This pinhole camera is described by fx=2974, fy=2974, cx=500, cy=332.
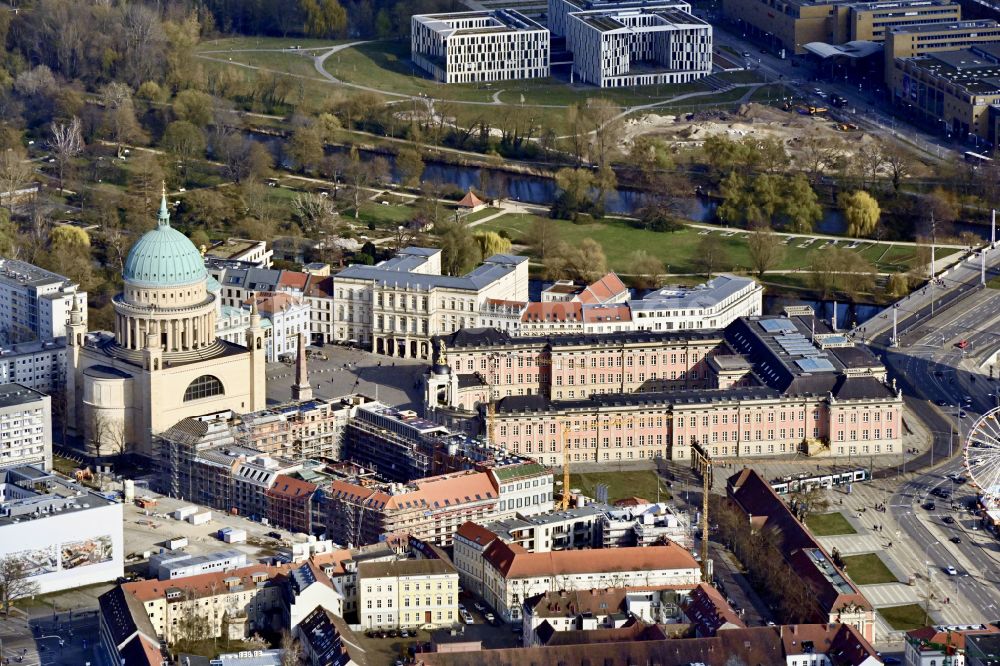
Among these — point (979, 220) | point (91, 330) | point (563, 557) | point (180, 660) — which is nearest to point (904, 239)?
point (979, 220)

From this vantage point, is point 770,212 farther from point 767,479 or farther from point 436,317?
point 767,479

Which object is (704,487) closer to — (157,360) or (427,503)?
(427,503)

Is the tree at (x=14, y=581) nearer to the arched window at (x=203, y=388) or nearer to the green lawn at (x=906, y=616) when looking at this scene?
the arched window at (x=203, y=388)

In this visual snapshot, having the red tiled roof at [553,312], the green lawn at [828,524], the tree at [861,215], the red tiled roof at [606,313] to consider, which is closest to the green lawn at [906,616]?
the green lawn at [828,524]

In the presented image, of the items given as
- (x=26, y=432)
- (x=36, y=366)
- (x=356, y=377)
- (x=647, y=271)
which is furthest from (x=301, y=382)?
(x=647, y=271)

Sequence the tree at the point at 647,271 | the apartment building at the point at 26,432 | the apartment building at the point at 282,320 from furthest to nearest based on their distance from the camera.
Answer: the tree at the point at 647,271, the apartment building at the point at 282,320, the apartment building at the point at 26,432

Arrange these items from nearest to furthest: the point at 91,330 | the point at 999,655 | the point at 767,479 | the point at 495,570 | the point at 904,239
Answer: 1. the point at 999,655
2. the point at 495,570
3. the point at 767,479
4. the point at 91,330
5. the point at 904,239
